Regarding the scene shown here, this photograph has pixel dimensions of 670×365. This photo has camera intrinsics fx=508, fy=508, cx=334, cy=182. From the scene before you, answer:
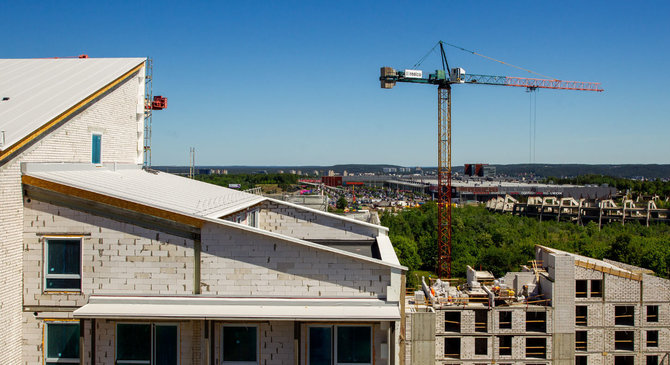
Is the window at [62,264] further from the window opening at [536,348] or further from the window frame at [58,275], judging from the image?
the window opening at [536,348]

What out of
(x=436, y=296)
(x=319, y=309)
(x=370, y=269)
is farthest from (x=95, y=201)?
(x=436, y=296)

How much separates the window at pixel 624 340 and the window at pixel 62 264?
93.7 ft

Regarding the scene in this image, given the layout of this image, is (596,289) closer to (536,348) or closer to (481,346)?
(536,348)

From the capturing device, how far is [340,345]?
1074cm

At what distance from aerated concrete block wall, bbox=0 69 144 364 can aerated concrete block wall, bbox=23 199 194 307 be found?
0.26 m

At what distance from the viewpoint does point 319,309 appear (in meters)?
10.4

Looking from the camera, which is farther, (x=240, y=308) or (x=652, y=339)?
(x=652, y=339)

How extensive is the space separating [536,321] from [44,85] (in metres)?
25.3

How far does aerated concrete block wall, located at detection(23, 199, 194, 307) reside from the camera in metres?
10.6

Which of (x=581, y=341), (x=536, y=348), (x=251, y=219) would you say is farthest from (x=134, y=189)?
(x=581, y=341)

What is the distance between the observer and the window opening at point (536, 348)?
1097 inches

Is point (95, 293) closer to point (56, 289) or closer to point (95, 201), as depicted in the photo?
point (56, 289)

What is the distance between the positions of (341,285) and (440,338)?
62.8 ft

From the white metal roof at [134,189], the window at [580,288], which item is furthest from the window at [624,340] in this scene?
the white metal roof at [134,189]
